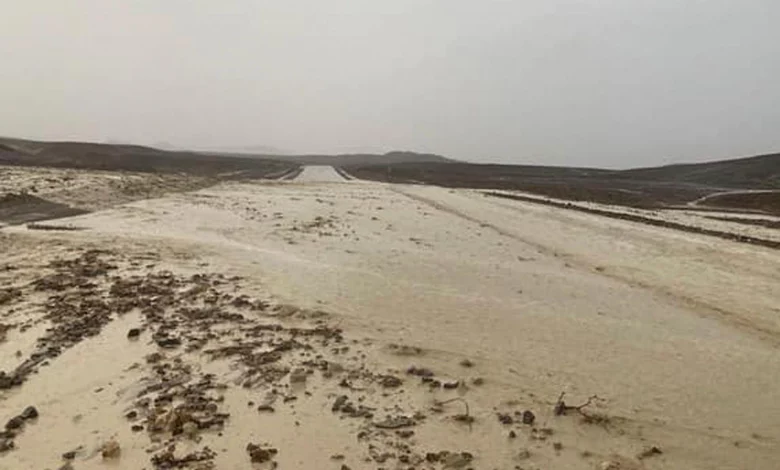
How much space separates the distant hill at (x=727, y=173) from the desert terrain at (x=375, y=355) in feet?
196

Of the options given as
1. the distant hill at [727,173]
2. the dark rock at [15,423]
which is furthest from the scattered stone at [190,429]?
the distant hill at [727,173]

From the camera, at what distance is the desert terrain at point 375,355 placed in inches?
228

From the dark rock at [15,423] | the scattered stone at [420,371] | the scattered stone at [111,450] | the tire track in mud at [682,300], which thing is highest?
the scattered stone at [420,371]

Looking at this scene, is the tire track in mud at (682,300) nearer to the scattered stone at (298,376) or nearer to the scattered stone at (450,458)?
the scattered stone at (450,458)

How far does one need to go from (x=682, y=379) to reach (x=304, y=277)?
6.59 meters

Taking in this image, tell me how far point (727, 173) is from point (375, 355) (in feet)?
276

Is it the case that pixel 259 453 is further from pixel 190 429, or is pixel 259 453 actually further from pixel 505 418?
pixel 505 418

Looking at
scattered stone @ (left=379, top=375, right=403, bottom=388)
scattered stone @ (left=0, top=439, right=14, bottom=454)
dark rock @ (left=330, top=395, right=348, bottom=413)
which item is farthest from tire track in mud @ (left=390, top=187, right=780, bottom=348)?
scattered stone @ (left=0, top=439, right=14, bottom=454)

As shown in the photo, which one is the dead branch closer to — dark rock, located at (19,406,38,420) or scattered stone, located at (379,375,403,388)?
scattered stone, located at (379,375,403,388)

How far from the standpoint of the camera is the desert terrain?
5.78m

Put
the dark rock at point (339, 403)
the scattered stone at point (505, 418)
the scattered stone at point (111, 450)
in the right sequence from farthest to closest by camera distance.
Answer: the dark rock at point (339, 403) → the scattered stone at point (505, 418) → the scattered stone at point (111, 450)

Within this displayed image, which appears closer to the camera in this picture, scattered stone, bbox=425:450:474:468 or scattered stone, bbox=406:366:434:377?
scattered stone, bbox=425:450:474:468

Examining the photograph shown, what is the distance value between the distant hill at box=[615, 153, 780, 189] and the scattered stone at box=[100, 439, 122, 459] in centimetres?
6882

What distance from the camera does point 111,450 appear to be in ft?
17.9
